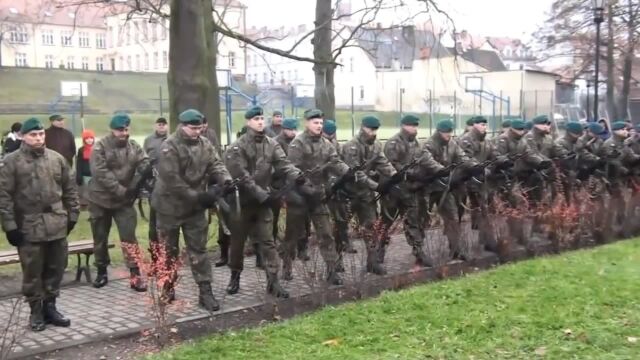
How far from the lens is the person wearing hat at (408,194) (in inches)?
349

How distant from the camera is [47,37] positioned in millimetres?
71500

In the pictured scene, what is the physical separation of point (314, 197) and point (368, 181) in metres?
0.75

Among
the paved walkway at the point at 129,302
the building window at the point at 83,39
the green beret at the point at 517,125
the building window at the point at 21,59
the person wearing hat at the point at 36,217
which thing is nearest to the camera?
the paved walkway at the point at 129,302

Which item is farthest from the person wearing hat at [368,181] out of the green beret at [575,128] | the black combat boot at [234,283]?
the green beret at [575,128]

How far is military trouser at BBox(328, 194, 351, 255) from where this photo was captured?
837 centimetres

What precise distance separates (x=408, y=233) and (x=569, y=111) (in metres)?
30.2

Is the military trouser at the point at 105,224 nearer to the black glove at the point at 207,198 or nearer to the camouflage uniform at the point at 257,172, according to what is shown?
the camouflage uniform at the point at 257,172

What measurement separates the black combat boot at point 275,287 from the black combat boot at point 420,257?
6.57 feet

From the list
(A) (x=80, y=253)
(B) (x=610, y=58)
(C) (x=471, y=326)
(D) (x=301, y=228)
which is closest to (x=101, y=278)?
(A) (x=80, y=253)

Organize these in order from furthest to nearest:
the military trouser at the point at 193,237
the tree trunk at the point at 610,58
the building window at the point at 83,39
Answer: the building window at the point at 83,39 → the tree trunk at the point at 610,58 → the military trouser at the point at 193,237

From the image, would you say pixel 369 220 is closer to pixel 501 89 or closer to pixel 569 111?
pixel 569 111

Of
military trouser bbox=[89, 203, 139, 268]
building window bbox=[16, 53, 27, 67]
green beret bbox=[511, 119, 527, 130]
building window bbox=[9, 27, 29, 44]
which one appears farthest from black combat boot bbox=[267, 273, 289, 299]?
building window bbox=[16, 53, 27, 67]

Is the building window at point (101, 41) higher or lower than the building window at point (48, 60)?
higher

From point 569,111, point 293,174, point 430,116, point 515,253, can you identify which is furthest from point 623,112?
point 293,174
